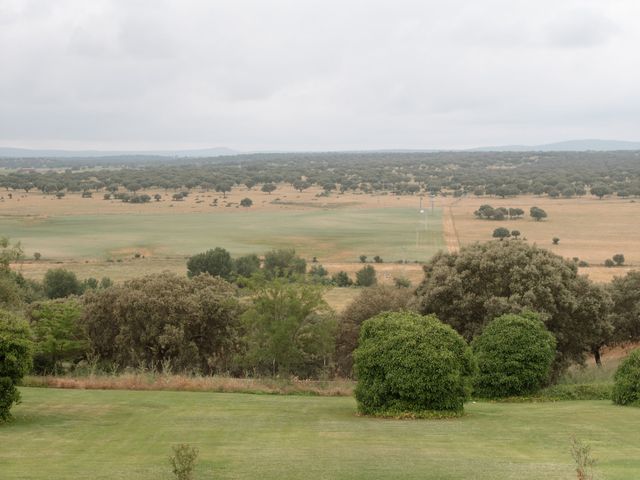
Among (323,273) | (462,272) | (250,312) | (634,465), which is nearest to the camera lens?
(634,465)

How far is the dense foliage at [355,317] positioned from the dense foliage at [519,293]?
305 centimetres

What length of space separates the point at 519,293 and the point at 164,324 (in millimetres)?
15239

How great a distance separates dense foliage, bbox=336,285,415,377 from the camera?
123 ft

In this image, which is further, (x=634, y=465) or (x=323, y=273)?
(x=323, y=273)

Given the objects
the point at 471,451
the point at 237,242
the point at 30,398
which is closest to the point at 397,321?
the point at 471,451

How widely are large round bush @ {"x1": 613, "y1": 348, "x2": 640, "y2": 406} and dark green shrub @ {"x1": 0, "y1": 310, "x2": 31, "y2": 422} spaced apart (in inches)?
681

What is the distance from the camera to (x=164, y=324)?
35.5 meters

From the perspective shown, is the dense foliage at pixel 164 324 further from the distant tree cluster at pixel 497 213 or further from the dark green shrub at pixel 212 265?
the distant tree cluster at pixel 497 213

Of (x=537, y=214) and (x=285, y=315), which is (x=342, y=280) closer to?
(x=285, y=315)


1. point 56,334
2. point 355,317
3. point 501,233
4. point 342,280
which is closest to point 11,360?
point 56,334

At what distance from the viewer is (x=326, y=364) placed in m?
37.2

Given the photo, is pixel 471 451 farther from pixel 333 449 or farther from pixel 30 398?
pixel 30 398

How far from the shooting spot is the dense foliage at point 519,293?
33.4 m

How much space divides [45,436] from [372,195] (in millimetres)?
133869
